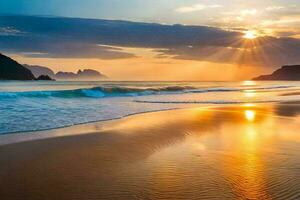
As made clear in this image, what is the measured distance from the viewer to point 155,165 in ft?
28.2

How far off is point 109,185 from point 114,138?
5.41 m

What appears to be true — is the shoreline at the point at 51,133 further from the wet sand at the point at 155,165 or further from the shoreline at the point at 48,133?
the wet sand at the point at 155,165

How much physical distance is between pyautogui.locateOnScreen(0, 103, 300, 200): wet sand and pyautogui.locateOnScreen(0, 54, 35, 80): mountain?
14793cm

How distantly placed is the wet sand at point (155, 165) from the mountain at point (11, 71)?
148 meters

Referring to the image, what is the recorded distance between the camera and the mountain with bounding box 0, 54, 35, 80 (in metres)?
152

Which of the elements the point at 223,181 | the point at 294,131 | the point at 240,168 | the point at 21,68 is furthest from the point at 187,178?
the point at 21,68

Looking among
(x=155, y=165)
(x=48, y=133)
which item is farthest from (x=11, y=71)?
(x=155, y=165)

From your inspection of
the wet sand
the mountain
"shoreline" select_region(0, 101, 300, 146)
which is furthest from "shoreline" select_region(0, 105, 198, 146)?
the mountain

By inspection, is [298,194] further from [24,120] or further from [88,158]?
[24,120]

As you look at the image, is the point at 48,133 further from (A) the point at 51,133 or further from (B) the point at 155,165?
(B) the point at 155,165

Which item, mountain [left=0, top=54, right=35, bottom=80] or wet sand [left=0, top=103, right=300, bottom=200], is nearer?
wet sand [left=0, top=103, right=300, bottom=200]

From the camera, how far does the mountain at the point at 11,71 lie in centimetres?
15225

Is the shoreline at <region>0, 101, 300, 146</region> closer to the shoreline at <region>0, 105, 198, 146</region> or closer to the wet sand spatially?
the shoreline at <region>0, 105, 198, 146</region>

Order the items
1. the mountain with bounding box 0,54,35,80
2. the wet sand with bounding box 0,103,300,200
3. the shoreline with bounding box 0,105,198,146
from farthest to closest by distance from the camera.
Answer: the mountain with bounding box 0,54,35,80 → the shoreline with bounding box 0,105,198,146 → the wet sand with bounding box 0,103,300,200
